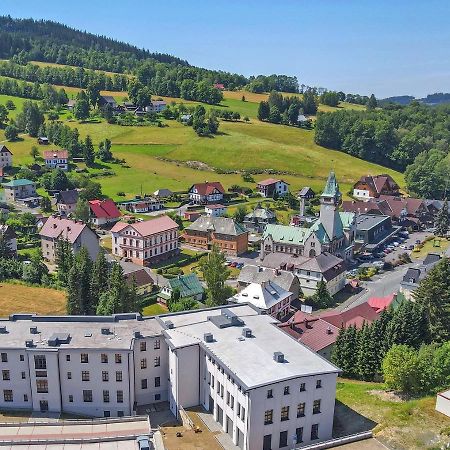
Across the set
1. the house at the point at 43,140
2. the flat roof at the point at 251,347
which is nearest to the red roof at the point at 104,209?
the house at the point at 43,140

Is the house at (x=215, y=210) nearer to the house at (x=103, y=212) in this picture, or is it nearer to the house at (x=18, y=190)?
the house at (x=103, y=212)

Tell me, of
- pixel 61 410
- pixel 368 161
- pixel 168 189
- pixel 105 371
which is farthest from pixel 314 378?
pixel 368 161

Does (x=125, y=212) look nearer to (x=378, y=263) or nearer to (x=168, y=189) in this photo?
(x=168, y=189)

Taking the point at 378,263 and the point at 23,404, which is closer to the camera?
the point at 23,404

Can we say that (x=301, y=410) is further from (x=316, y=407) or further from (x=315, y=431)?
(x=315, y=431)

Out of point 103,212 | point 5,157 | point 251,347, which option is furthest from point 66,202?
point 251,347

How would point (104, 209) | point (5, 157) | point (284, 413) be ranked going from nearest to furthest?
point (284, 413)
point (104, 209)
point (5, 157)
